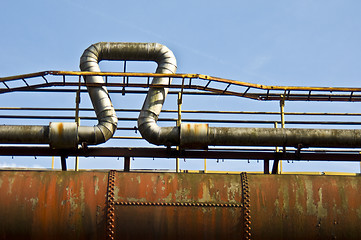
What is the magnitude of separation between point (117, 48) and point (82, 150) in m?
3.78

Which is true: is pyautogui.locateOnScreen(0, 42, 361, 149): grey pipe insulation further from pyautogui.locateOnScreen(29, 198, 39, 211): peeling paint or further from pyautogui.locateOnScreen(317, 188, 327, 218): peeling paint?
pyautogui.locateOnScreen(317, 188, 327, 218): peeling paint

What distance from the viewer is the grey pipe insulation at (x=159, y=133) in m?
11.4

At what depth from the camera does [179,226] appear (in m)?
9.38

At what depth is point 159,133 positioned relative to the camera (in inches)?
460

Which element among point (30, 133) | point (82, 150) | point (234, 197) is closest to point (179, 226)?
point (234, 197)

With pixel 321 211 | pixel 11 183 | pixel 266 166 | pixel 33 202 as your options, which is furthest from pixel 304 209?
pixel 11 183

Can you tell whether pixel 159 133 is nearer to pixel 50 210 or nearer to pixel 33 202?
pixel 50 210

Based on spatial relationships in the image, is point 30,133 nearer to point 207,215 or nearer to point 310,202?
point 207,215

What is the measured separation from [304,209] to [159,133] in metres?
4.18

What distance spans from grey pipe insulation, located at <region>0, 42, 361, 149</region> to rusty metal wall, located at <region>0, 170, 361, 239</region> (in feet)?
5.84

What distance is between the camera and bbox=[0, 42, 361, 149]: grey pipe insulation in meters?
11.4

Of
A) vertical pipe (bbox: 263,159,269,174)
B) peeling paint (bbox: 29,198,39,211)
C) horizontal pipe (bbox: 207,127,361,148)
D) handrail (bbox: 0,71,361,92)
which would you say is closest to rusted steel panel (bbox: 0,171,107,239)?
peeling paint (bbox: 29,198,39,211)

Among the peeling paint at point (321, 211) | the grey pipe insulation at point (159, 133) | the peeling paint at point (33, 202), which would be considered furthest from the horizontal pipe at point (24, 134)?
the peeling paint at point (321, 211)

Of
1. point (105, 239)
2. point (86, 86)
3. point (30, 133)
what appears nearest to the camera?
point (105, 239)
